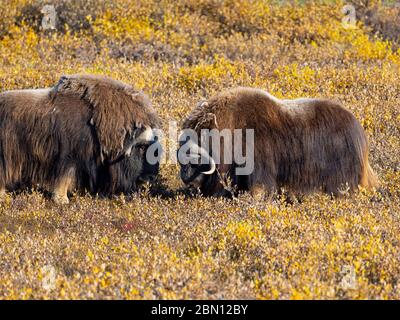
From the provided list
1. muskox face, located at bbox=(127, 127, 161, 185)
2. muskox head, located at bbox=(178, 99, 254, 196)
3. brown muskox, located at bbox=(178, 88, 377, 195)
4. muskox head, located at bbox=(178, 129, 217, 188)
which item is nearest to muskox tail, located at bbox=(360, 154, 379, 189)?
brown muskox, located at bbox=(178, 88, 377, 195)

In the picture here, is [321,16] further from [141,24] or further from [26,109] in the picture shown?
[26,109]

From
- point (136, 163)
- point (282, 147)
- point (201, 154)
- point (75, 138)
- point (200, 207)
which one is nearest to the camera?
Answer: point (200, 207)

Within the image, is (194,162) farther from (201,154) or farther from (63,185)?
(63,185)

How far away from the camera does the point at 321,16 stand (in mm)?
10719

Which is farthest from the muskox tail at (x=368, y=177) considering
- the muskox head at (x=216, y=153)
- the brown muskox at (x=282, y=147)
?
the muskox head at (x=216, y=153)

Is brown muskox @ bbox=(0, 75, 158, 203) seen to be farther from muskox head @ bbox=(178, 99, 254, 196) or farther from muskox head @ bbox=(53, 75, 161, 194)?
muskox head @ bbox=(178, 99, 254, 196)

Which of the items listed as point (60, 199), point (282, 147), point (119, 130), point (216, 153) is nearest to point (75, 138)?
point (119, 130)

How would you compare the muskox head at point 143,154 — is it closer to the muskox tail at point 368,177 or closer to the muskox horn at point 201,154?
the muskox horn at point 201,154

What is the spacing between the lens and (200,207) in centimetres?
505

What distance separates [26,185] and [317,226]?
231 cm

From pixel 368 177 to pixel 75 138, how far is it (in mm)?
2148

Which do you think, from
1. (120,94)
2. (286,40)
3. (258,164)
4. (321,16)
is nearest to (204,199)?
A: (258,164)

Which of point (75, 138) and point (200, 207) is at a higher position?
point (75, 138)

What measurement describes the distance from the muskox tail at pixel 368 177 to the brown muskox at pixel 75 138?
1515 mm
